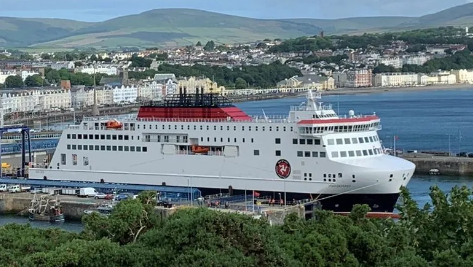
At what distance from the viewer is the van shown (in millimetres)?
32469

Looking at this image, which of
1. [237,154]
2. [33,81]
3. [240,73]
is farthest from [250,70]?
[237,154]

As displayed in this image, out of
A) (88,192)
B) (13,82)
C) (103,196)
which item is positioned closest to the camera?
(103,196)

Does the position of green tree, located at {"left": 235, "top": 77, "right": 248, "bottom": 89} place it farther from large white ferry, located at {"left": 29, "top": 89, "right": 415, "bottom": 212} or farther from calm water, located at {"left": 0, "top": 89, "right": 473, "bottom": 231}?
large white ferry, located at {"left": 29, "top": 89, "right": 415, "bottom": 212}

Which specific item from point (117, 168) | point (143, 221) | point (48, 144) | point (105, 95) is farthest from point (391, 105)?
point (143, 221)

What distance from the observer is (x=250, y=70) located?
445 ft

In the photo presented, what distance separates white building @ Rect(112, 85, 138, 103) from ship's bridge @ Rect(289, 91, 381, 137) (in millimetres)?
67271

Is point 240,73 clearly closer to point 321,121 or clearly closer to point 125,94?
point 125,94

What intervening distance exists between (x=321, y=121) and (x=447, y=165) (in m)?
15.4

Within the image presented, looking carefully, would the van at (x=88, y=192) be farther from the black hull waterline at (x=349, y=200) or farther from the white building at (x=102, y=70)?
the white building at (x=102, y=70)

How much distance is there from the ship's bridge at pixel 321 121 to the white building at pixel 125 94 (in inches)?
2648

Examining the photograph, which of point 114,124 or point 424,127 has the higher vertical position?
point 114,124

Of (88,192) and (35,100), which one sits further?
(35,100)

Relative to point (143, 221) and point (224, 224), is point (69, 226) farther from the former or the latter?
point (224, 224)

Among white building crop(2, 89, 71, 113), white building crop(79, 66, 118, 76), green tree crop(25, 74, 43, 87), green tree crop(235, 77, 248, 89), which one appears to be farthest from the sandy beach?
white building crop(2, 89, 71, 113)
